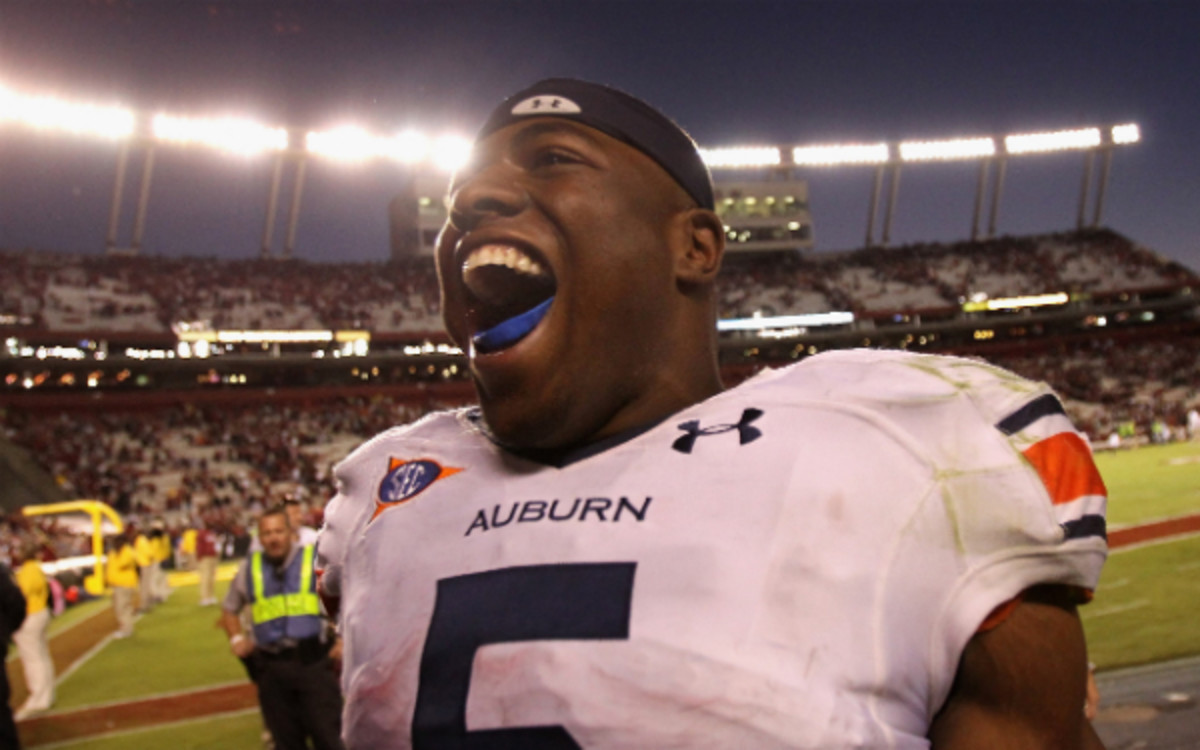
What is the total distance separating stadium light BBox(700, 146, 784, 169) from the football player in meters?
40.9

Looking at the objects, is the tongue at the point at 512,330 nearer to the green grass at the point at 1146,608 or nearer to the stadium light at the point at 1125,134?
the green grass at the point at 1146,608

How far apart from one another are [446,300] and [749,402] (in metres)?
0.58

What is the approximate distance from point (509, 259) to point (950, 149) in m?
47.8

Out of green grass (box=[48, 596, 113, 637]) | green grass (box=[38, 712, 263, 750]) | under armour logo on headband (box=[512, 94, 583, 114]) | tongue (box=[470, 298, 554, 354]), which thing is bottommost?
green grass (box=[48, 596, 113, 637])

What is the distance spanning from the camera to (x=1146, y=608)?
807cm

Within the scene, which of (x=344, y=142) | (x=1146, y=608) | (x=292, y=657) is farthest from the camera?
(x=344, y=142)

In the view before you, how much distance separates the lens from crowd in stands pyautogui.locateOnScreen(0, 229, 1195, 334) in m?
31.7

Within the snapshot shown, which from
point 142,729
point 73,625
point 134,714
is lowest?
point 73,625

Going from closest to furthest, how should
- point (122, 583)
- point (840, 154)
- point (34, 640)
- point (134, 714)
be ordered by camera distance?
point (134, 714) < point (34, 640) < point (122, 583) < point (840, 154)

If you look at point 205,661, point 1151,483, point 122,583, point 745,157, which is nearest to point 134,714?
point 205,661

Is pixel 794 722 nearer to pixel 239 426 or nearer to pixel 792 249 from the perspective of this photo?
pixel 239 426

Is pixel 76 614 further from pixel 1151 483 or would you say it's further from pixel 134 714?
pixel 1151 483

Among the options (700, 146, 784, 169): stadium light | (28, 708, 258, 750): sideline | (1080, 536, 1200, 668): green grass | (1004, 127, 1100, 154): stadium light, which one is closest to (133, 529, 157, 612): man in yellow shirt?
(28, 708, 258, 750): sideline

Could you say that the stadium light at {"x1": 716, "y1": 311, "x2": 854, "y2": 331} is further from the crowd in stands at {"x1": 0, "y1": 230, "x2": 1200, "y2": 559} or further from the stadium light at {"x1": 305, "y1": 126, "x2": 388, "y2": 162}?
the stadium light at {"x1": 305, "y1": 126, "x2": 388, "y2": 162}
